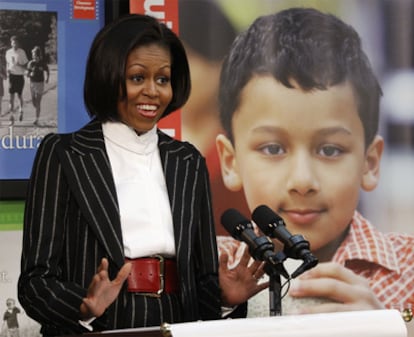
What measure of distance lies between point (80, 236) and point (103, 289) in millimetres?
256

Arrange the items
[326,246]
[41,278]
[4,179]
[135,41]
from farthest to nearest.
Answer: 1. [326,246]
2. [4,179]
3. [135,41]
4. [41,278]

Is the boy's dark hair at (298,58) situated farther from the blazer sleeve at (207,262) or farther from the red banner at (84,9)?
the blazer sleeve at (207,262)

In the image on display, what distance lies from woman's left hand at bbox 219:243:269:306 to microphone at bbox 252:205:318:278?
0.85 feet

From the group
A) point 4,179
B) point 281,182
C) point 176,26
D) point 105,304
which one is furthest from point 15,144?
point 105,304

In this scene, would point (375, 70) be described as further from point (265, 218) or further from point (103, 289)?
point (103, 289)

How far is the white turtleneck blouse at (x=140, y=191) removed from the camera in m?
2.35

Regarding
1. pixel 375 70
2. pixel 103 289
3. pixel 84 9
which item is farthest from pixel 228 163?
pixel 103 289

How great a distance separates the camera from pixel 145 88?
241 cm

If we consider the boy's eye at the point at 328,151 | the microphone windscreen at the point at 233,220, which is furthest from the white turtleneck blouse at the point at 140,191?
the boy's eye at the point at 328,151

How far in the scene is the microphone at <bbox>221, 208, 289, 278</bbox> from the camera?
1978 millimetres

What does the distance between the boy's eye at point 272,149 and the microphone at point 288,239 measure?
211cm

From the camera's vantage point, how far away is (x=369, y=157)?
439 cm

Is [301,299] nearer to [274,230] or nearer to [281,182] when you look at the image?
[281,182]

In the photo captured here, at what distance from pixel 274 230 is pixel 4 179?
2243 mm
